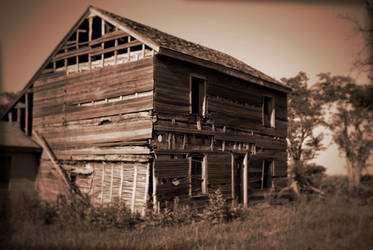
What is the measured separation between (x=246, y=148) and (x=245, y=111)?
1.76m

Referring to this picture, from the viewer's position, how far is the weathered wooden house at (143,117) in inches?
494

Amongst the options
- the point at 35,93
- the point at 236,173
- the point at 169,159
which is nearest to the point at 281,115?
the point at 236,173

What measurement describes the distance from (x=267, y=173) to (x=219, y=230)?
8.18 meters

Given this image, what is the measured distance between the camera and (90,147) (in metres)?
14.3

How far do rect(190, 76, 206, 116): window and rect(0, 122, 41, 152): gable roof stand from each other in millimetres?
7280

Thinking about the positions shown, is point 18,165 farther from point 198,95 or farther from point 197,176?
point 198,95

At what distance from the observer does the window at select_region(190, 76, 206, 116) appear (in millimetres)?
14500

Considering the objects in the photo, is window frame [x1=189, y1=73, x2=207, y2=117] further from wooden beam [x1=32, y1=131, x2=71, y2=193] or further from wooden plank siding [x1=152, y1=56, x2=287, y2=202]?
wooden beam [x1=32, y1=131, x2=71, y2=193]

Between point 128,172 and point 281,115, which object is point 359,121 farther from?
point 128,172

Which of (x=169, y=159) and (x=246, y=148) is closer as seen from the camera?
(x=169, y=159)

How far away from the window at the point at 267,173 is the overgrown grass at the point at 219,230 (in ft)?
14.5

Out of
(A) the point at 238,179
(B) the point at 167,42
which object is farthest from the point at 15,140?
(A) the point at 238,179

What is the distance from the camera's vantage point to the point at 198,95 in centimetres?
1471

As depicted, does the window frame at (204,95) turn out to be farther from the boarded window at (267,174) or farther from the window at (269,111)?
the boarded window at (267,174)
